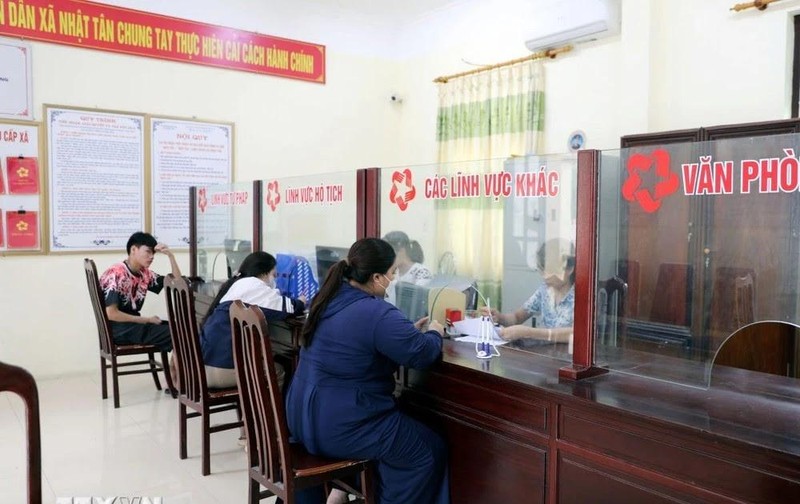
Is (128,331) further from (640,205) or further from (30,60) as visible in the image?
(640,205)

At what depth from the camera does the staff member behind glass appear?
2010mm

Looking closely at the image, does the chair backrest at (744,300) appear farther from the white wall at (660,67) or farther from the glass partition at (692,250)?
the white wall at (660,67)

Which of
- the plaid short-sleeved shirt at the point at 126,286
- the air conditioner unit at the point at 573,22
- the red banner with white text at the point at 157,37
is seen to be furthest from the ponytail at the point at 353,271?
the red banner with white text at the point at 157,37

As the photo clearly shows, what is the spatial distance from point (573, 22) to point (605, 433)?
3.18m

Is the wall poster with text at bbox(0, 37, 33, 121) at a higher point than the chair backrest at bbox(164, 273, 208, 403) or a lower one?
higher

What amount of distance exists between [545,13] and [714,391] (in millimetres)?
3222

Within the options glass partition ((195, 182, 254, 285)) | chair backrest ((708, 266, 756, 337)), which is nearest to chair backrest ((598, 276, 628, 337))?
chair backrest ((708, 266, 756, 337))

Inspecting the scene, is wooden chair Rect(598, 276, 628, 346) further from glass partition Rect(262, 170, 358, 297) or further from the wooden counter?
glass partition Rect(262, 170, 358, 297)

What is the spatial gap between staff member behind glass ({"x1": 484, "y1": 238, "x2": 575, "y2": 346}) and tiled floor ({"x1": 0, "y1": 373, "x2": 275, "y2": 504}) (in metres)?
1.30

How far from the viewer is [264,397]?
1.97m

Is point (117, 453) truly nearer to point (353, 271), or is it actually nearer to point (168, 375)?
point (168, 375)

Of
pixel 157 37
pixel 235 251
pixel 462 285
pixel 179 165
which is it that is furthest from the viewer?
pixel 179 165

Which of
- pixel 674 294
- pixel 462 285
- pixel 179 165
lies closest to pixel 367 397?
pixel 462 285

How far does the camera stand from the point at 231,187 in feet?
13.2
